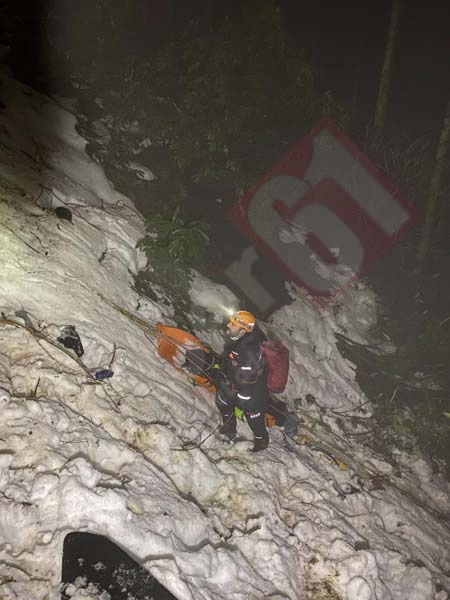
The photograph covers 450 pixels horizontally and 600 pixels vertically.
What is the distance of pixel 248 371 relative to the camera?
197 inches

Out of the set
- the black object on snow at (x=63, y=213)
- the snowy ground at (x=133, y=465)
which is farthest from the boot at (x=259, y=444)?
the black object on snow at (x=63, y=213)

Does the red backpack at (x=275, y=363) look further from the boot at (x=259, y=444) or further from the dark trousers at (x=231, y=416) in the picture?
the boot at (x=259, y=444)

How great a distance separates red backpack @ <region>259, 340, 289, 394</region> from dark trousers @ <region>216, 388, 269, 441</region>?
50 centimetres

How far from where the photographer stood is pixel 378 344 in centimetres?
1036

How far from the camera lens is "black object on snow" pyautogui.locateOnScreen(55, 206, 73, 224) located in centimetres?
634

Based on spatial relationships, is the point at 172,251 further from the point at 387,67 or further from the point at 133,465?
the point at 387,67

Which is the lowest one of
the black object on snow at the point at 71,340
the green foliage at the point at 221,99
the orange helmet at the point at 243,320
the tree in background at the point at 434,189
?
the black object on snow at the point at 71,340

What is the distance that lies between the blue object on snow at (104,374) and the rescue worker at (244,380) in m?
1.58

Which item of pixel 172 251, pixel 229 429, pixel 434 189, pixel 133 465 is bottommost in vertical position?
pixel 133 465

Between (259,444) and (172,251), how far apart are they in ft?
12.7

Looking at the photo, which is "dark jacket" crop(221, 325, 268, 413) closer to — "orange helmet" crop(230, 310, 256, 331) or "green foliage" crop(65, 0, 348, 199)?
"orange helmet" crop(230, 310, 256, 331)

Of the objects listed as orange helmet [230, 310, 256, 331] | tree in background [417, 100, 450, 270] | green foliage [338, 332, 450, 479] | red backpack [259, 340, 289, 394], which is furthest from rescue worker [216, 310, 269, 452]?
tree in background [417, 100, 450, 270]

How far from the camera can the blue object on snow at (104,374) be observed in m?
4.80

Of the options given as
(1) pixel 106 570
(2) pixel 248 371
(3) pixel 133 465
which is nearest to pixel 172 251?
(2) pixel 248 371
